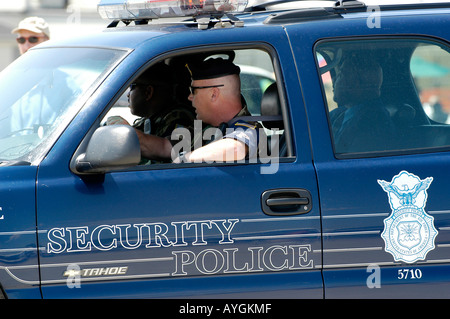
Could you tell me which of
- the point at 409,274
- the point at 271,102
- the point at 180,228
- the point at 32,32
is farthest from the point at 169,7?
the point at 32,32

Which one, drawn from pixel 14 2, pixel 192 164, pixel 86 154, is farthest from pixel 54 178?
pixel 14 2

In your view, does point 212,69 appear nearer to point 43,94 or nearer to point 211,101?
point 211,101

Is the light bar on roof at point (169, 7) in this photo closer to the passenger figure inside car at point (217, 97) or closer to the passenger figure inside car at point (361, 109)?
the passenger figure inside car at point (217, 97)

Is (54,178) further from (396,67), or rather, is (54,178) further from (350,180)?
(396,67)

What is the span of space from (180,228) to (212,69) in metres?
0.85

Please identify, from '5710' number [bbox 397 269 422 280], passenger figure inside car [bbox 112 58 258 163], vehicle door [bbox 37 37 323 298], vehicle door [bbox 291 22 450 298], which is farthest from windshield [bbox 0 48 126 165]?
'5710' number [bbox 397 269 422 280]

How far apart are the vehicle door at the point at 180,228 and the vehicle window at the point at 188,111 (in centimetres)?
15

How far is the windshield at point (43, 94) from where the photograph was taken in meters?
3.08

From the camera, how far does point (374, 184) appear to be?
308 centimetres

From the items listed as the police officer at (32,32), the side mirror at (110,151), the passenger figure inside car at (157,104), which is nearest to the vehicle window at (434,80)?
the passenger figure inside car at (157,104)

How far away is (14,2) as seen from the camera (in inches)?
641

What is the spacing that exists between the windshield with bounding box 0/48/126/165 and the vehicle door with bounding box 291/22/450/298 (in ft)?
3.16

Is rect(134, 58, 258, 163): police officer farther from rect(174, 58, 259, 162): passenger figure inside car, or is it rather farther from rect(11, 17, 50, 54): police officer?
rect(11, 17, 50, 54): police officer

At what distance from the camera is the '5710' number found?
310cm
